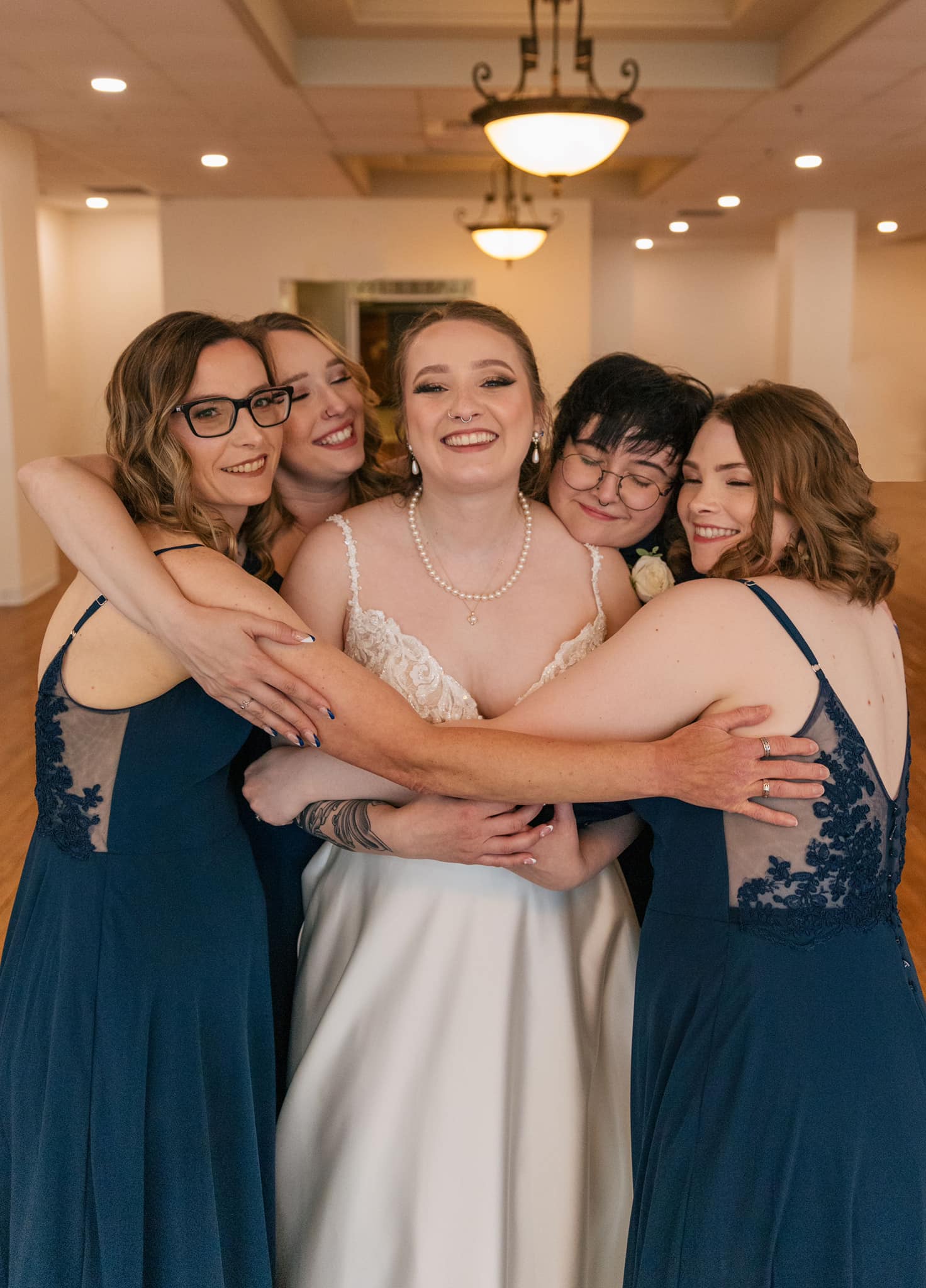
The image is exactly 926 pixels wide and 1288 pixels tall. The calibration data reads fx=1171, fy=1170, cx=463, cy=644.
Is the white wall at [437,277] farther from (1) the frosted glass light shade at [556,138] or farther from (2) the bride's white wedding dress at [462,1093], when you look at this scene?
(2) the bride's white wedding dress at [462,1093]

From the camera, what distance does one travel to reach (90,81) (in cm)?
754

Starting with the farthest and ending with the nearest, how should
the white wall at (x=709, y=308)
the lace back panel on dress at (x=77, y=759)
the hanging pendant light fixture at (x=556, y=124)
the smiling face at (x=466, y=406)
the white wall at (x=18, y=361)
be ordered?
the white wall at (x=709, y=308) → the white wall at (x=18, y=361) → the hanging pendant light fixture at (x=556, y=124) → the smiling face at (x=466, y=406) → the lace back panel on dress at (x=77, y=759)

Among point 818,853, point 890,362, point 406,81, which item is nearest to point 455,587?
point 818,853

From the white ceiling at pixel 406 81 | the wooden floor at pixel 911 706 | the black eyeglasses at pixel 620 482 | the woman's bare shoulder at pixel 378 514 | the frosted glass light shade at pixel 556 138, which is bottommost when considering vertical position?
the wooden floor at pixel 911 706

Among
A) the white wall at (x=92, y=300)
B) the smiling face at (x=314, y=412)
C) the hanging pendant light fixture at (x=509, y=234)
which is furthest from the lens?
the white wall at (x=92, y=300)

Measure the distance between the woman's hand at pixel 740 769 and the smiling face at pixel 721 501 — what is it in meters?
0.29

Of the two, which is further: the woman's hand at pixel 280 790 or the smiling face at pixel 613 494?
the smiling face at pixel 613 494

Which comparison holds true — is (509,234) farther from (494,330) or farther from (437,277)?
(494,330)

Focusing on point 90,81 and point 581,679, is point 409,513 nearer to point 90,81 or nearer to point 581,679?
point 581,679

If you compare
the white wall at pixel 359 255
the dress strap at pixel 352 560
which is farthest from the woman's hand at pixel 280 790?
the white wall at pixel 359 255

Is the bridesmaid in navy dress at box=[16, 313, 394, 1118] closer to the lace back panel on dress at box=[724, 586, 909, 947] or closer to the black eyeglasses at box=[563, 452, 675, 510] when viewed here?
the black eyeglasses at box=[563, 452, 675, 510]

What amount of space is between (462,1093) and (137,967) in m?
0.58

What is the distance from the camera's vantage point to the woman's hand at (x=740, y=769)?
1.57m

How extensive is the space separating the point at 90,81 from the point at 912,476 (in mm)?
7040
